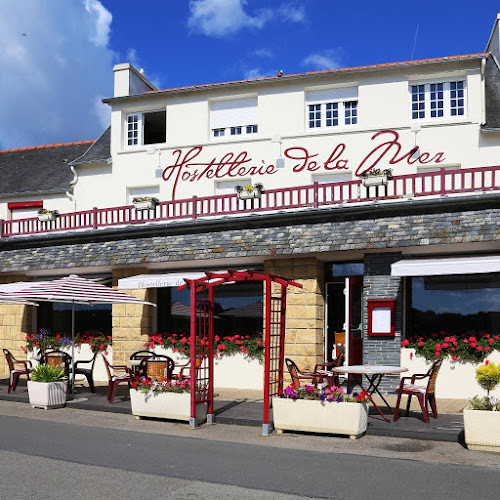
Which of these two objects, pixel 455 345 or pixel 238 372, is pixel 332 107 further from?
pixel 455 345

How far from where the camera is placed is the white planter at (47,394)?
38.3 feet

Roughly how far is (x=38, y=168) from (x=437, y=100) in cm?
1323

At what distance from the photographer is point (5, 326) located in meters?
17.5

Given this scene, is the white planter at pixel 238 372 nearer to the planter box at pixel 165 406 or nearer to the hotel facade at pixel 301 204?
the hotel facade at pixel 301 204

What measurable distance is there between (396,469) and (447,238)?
5846 millimetres

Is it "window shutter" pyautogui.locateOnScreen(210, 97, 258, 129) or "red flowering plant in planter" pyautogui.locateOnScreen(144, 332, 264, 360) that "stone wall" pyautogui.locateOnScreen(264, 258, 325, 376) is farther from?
"window shutter" pyautogui.locateOnScreen(210, 97, 258, 129)

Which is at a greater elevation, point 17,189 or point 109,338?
point 17,189

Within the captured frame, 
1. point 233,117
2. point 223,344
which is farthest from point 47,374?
point 233,117

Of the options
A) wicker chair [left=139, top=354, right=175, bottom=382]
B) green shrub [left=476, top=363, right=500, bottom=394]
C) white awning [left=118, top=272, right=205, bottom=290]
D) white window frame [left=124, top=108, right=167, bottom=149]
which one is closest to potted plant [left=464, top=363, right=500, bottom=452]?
green shrub [left=476, top=363, right=500, bottom=394]

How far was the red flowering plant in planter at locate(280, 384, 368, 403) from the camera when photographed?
9.09 m

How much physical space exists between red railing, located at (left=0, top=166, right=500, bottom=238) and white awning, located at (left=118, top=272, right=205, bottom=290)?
193 cm

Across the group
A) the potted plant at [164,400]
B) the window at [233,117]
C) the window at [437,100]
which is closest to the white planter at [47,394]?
the potted plant at [164,400]

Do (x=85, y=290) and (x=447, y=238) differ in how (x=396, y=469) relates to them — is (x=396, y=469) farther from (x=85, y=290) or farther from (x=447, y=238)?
(x=85, y=290)

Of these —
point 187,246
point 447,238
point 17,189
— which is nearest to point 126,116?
point 17,189
